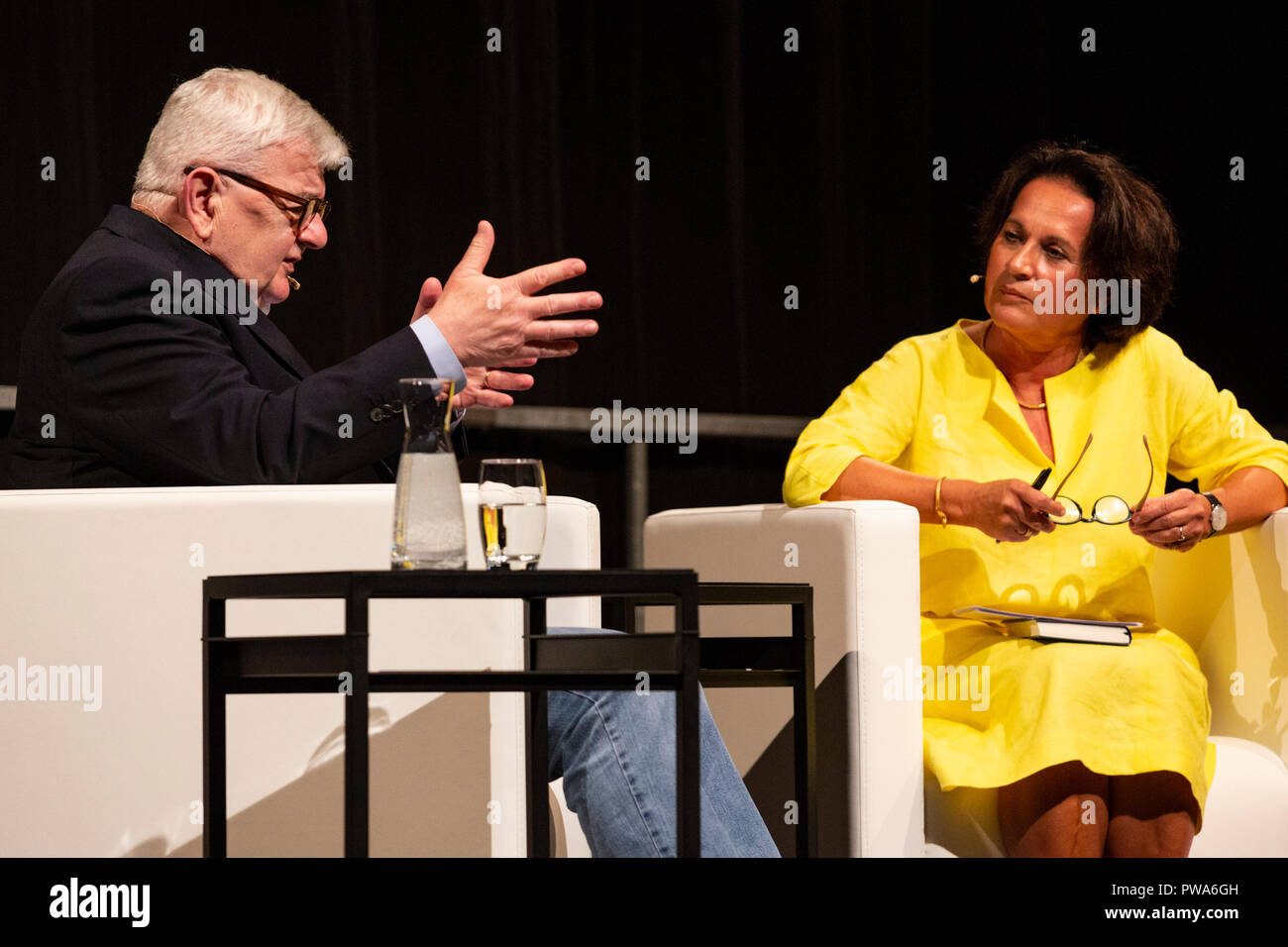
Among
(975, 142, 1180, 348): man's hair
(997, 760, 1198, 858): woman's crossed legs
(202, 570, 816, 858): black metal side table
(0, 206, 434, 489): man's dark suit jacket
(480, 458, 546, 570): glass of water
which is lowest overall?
(997, 760, 1198, 858): woman's crossed legs

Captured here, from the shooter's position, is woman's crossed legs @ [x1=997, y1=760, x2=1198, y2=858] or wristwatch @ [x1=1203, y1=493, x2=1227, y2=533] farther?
wristwatch @ [x1=1203, y1=493, x2=1227, y2=533]

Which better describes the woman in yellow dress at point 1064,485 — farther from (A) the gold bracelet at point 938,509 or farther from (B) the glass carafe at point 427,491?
(B) the glass carafe at point 427,491

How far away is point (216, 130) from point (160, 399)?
1.57ft

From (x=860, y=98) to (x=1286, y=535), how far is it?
212cm

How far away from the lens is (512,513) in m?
1.47

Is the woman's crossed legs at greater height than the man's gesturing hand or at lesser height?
lesser

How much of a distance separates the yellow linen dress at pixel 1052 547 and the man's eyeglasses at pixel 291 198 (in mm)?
762

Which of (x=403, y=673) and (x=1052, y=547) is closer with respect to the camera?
(x=403, y=673)

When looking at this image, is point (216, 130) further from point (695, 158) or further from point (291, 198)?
point (695, 158)

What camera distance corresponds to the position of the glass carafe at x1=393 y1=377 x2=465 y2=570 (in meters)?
1.40

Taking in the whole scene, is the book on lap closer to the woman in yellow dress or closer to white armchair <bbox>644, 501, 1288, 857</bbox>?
the woman in yellow dress

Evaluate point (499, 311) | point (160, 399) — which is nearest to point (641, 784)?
point (499, 311)

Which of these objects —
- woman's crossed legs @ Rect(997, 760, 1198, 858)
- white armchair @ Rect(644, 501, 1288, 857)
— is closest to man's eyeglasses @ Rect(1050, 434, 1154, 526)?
white armchair @ Rect(644, 501, 1288, 857)
